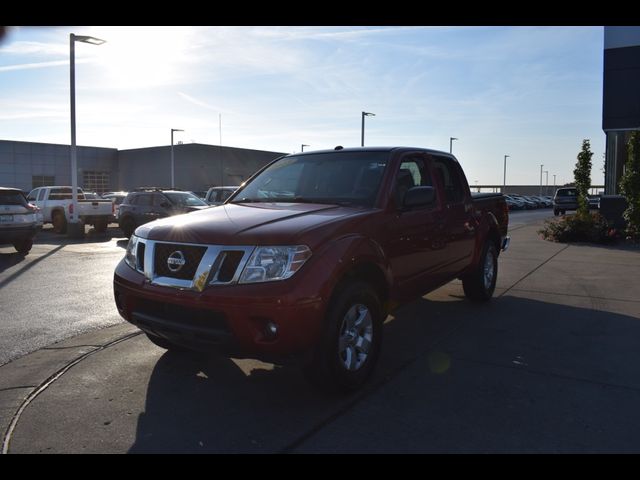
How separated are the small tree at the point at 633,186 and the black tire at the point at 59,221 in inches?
719

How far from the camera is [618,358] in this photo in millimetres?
4613

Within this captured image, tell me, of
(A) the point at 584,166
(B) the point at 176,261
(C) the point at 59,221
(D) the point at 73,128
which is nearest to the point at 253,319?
(B) the point at 176,261

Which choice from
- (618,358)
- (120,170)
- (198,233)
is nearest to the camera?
(198,233)

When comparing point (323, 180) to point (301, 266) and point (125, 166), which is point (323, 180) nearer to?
point (301, 266)

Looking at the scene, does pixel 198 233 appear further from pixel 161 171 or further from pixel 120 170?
pixel 120 170

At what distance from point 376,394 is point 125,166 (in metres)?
58.2

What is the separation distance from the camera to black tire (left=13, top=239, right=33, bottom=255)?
12.4 metres

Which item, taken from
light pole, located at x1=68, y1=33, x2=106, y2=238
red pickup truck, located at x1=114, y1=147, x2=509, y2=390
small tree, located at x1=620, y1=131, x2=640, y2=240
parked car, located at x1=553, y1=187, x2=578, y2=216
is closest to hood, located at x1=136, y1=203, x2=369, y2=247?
red pickup truck, located at x1=114, y1=147, x2=509, y2=390

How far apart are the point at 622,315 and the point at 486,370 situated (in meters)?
2.80

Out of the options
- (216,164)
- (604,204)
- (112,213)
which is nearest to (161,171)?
(216,164)

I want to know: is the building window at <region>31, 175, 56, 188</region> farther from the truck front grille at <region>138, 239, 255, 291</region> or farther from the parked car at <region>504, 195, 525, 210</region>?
the truck front grille at <region>138, 239, 255, 291</region>

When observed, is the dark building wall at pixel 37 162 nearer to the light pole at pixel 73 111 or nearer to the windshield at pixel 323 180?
the light pole at pixel 73 111

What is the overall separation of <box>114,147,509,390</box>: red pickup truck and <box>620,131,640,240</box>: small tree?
1154 centimetres

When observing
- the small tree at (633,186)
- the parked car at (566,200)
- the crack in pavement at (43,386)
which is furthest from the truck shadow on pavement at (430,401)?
the parked car at (566,200)
